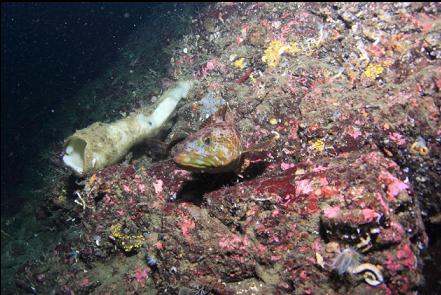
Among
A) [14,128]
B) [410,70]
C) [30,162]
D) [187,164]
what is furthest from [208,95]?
[14,128]

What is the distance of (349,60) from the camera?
4.96 m

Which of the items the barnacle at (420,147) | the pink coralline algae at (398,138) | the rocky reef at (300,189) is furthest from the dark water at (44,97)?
the barnacle at (420,147)

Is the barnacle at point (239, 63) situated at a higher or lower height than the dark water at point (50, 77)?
higher

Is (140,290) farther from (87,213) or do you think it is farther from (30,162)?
(30,162)

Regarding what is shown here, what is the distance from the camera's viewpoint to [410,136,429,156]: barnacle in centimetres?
332

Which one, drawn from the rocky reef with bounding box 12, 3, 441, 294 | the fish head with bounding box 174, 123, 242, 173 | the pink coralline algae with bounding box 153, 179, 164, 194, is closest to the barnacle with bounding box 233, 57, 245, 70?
the rocky reef with bounding box 12, 3, 441, 294

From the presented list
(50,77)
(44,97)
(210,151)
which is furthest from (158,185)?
(50,77)

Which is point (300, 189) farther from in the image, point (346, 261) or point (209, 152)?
point (209, 152)

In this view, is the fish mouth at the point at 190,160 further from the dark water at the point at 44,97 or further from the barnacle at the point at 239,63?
the dark water at the point at 44,97

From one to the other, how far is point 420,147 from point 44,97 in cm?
1734

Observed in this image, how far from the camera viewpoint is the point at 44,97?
53.3ft

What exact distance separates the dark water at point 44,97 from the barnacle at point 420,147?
288 inches

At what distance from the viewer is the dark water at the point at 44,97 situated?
923 centimetres

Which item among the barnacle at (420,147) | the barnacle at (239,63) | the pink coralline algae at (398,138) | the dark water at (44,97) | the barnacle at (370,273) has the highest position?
the barnacle at (239,63)
